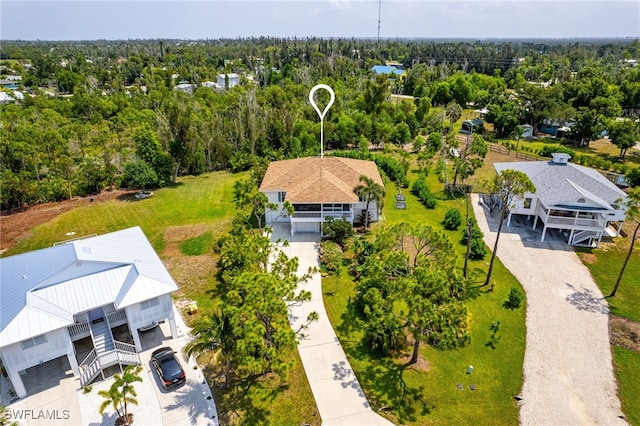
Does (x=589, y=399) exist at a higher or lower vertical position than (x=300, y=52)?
lower

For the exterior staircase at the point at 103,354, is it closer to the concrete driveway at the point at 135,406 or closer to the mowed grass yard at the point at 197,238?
the concrete driveway at the point at 135,406

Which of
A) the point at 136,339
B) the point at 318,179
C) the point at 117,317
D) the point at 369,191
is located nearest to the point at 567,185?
the point at 369,191

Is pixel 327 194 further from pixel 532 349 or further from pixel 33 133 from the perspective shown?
pixel 33 133

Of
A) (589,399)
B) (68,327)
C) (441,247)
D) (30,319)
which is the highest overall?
(441,247)

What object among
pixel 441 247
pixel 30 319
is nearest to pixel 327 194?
pixel 441 247

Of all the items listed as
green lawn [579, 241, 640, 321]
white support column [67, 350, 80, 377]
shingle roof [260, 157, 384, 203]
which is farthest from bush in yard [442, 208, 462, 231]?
white support column [67, 350, 80, 377]
